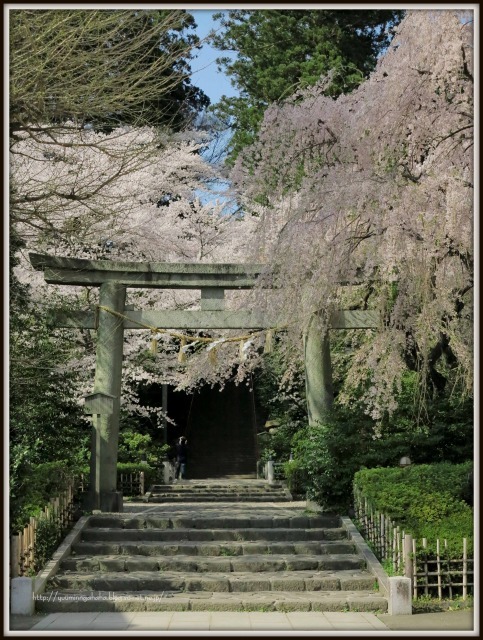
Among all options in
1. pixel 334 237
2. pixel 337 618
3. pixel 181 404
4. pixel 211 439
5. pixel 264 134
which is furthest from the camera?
pixel 181 404

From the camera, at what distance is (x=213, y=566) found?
11.1m

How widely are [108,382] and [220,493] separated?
703cm

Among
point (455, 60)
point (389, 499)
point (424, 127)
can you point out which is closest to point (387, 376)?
point (389, 499)

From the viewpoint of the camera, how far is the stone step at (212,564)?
436 inches

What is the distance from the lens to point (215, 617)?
9.14m

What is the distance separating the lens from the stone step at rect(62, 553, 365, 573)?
1109cm

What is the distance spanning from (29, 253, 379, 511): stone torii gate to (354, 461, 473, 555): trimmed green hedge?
3.01m

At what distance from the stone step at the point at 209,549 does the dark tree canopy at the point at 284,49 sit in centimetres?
1713

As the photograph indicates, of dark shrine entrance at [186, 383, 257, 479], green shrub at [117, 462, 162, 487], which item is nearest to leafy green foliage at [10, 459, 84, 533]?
green shrub at [117, 462, 162, 487]

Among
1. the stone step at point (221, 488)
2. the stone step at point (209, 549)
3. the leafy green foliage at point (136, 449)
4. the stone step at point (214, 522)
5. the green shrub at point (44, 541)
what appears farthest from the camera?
the leafy green foliage at point (136, 449)

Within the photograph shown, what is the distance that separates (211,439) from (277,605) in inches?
902

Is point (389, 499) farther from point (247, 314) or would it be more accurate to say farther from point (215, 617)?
point (247, 314)

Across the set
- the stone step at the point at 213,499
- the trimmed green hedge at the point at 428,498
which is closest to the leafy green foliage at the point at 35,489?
the stone step at the point at 213,499

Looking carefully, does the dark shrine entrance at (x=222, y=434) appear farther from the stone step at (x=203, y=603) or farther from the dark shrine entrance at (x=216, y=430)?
the stone step at (x=203, y=603)
